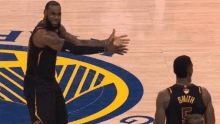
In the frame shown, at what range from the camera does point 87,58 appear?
41.8 feet

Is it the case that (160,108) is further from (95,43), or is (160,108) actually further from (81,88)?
(81,88)

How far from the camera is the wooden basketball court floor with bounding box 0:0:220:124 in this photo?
1200 centimetres

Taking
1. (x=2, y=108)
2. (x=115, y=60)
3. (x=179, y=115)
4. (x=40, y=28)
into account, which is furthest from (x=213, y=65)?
(x=179, y=115)

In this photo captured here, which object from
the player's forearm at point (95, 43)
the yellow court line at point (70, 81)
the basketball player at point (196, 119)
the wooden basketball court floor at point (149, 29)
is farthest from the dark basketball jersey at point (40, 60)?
the yellow court line at point (70, 81)

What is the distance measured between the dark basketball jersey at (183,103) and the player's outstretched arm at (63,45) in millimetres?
1048

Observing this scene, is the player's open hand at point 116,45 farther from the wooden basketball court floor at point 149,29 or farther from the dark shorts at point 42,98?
the wooden basketball court floor at point 149,29

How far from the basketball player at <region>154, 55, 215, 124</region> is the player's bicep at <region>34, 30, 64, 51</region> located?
5.52ft

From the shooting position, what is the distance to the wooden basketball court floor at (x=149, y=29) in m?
12.0

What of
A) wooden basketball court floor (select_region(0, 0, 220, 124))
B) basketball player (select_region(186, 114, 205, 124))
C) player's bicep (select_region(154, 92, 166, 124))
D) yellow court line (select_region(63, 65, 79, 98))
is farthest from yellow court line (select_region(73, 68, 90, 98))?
basketball player (select_region(186, 114, 205, 124))

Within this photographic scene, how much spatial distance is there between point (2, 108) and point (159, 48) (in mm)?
3709

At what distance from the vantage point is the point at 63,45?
7875 millimetres

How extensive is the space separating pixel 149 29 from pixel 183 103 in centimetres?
771

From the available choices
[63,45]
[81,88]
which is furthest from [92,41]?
[81,88]

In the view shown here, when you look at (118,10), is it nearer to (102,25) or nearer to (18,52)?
(102,25)
